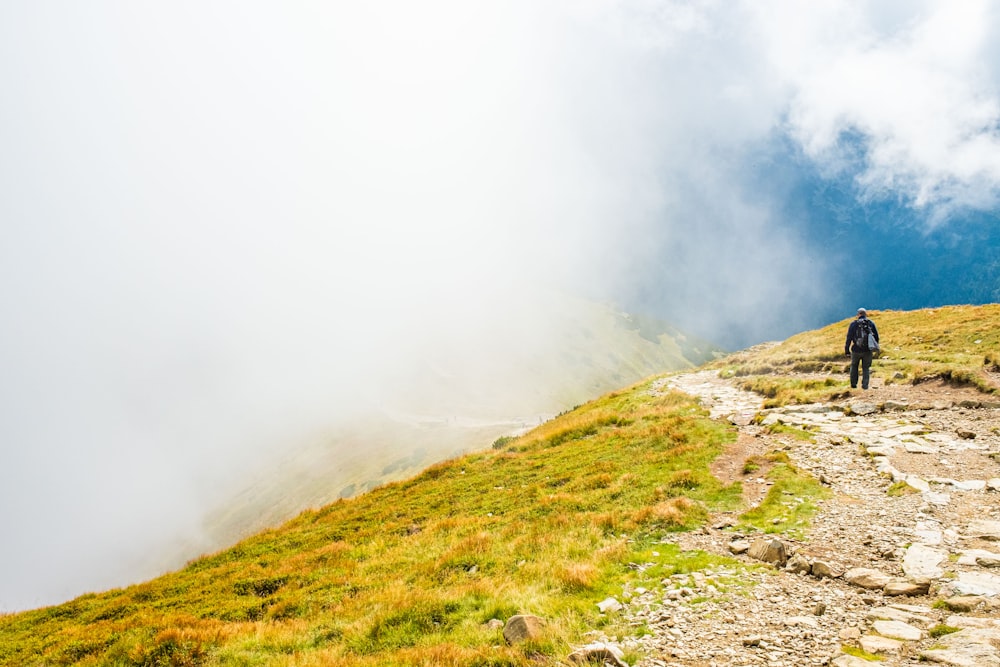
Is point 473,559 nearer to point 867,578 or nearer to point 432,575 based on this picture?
point 432,575

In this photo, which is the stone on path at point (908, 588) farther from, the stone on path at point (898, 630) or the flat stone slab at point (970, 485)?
the flat stone slab at point (970, 485)

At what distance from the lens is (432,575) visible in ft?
47.7

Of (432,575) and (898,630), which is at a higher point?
(898,630)

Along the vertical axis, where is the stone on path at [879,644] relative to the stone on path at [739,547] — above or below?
above

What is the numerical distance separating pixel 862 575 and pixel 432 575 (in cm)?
1042

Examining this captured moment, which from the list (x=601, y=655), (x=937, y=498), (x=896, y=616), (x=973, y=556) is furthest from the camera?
(x=937, y=498)

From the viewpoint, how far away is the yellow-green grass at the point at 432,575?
417 inches

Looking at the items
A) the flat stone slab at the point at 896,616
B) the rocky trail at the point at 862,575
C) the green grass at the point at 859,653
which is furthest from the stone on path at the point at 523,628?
the flat stone slab at the point at 896,616

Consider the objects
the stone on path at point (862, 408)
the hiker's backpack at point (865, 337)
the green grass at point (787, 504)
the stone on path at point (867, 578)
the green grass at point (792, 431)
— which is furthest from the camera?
the hiker's backpack at point (865, 337)

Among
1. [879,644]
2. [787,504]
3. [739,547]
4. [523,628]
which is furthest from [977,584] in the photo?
[523,628]

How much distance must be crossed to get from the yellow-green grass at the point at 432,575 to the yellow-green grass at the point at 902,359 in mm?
8441

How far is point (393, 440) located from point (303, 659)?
137894mm

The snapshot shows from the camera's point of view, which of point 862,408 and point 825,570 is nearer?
point 825,570

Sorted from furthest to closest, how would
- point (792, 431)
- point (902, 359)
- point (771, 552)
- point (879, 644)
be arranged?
point (902, 359)
point (792, 431)
point (771, 552)
point (879, 644)
